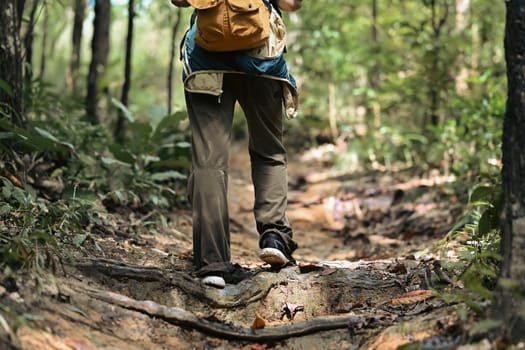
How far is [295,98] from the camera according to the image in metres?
3.63

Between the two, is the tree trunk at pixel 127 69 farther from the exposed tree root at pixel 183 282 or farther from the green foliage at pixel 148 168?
the exposed tree root at pixel 183 282

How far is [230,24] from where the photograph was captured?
310 centimetres

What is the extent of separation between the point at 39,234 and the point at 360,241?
3.83 metres

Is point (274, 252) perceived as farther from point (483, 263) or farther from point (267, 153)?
point (483, 263)

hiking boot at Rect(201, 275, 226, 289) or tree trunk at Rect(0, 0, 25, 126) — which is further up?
tree trunk at Rect(0, 0, 25, 126)

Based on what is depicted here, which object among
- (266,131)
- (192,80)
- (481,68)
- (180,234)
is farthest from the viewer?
(481,68)

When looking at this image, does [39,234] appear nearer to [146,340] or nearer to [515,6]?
[146,340]

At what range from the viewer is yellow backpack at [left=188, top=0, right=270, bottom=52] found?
3.07 meters

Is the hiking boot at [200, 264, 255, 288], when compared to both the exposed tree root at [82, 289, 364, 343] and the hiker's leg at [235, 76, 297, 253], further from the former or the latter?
the exposed tree root at [82, 289, 364, 343]

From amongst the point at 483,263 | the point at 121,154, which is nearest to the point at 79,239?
the point at 121,154

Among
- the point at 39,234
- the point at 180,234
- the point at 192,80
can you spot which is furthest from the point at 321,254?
the point at 39,234

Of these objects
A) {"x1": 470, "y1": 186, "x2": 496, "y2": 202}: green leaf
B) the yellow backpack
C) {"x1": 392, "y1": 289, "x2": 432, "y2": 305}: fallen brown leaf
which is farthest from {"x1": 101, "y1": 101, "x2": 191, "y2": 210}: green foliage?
{"x1": 470, "y1": 186, "x2": 496, "y2": 202}: green leaf

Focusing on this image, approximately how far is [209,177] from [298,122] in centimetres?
840

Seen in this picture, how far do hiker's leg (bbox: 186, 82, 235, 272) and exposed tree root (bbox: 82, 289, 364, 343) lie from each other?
53cm
